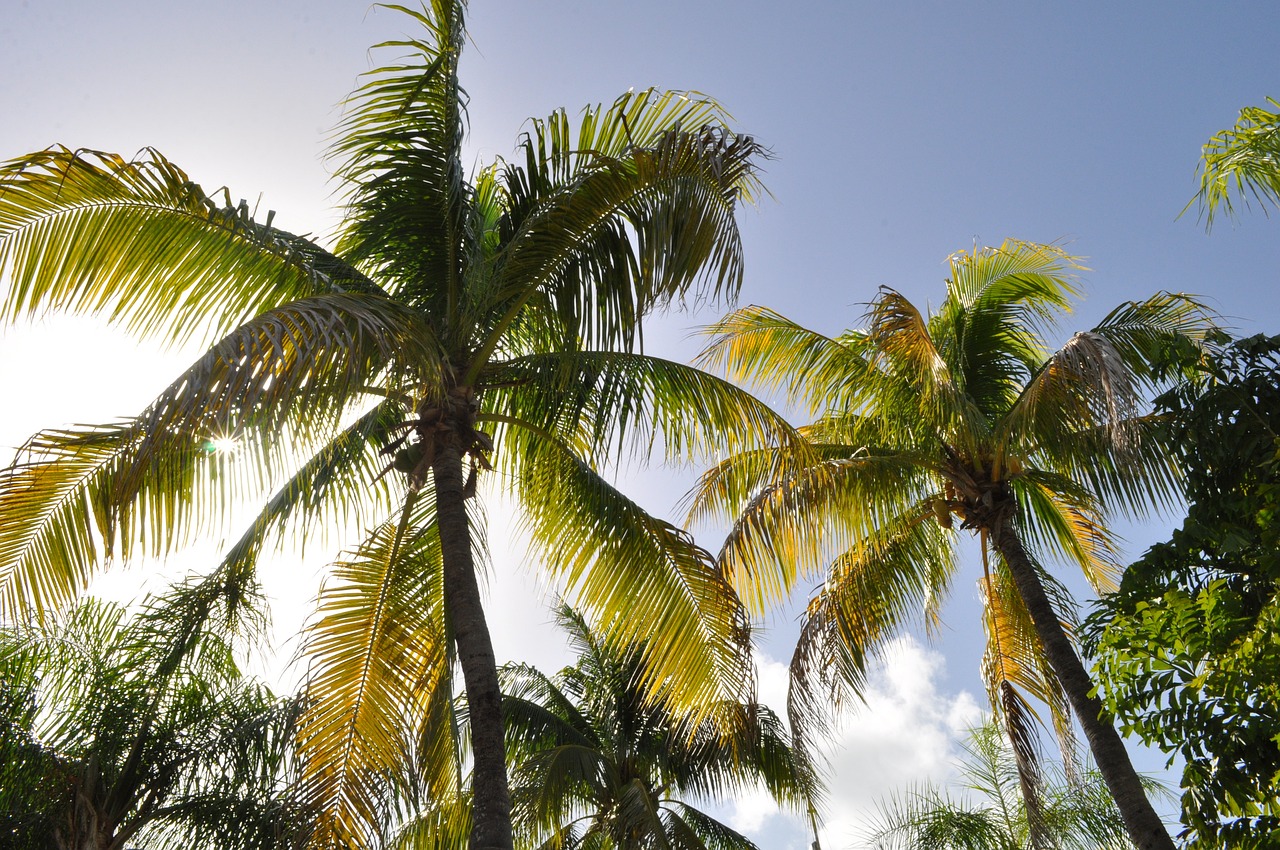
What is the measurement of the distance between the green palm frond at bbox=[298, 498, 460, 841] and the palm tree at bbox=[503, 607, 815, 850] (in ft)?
16.6

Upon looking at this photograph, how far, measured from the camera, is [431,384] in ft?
22.6

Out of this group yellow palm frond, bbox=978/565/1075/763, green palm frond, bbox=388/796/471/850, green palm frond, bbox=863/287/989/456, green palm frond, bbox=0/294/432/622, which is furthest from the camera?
yellow palm frond, bbox=978/565/1075/763

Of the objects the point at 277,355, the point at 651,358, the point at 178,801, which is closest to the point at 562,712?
the point at 178,801

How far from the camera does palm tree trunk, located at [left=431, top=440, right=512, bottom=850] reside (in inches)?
245

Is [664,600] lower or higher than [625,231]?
lower

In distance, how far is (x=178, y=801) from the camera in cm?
1167

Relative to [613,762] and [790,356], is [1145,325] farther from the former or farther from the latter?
[613,762]

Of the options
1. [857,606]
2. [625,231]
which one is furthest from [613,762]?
[625,231]

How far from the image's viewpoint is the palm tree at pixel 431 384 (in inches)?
257

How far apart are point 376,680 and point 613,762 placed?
29.0ft

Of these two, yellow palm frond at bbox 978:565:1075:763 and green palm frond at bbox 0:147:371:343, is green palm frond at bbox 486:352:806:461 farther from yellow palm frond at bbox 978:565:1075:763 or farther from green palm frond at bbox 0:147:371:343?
yellow palm frond at bbox 978:565:1075:763

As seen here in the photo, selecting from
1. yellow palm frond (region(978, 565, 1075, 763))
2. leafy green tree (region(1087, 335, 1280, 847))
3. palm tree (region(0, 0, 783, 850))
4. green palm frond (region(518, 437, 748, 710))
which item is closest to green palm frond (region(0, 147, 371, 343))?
palm tree (region(0, 0, 783, 850))

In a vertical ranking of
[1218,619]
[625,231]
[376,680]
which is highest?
[625,231]

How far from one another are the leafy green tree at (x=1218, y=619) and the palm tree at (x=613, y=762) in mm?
7823
